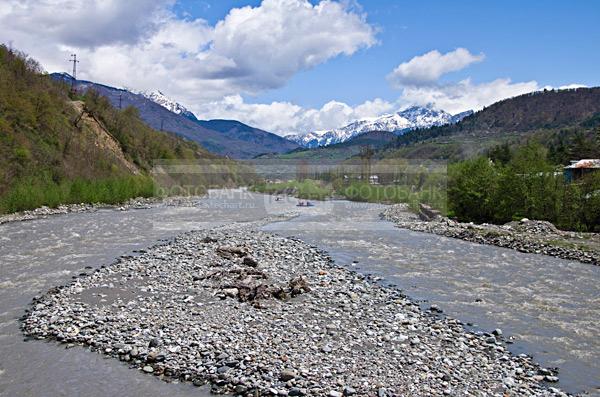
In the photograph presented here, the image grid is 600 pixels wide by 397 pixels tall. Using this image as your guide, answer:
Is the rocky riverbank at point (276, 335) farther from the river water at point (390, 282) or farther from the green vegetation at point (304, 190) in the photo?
the green vegetation at point (304, 190)

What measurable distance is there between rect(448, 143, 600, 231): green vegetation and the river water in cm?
1018

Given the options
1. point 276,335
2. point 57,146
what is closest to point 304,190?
point 57,146

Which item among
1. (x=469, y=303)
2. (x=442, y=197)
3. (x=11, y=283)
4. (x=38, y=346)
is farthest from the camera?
(x=442, y=197)

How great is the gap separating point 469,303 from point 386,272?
5782mm

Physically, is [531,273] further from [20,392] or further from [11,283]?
[11,283]

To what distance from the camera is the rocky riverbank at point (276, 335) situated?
29.5 ft

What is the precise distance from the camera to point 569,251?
2677 centimetres

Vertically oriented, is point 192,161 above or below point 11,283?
above

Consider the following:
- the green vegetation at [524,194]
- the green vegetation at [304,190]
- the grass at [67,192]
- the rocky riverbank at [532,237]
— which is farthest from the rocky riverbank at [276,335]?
the green vegetation at [304,190]

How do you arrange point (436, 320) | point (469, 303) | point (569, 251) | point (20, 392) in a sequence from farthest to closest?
point (569, 251)
point (469, 303)
point (436, 320)
point (20, 392)

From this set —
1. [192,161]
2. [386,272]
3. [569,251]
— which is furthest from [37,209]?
[192,161]

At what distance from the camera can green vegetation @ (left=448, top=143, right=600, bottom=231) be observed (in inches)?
1420

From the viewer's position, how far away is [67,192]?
50.0m

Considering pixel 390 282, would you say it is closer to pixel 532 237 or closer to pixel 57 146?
pixel 532 237
